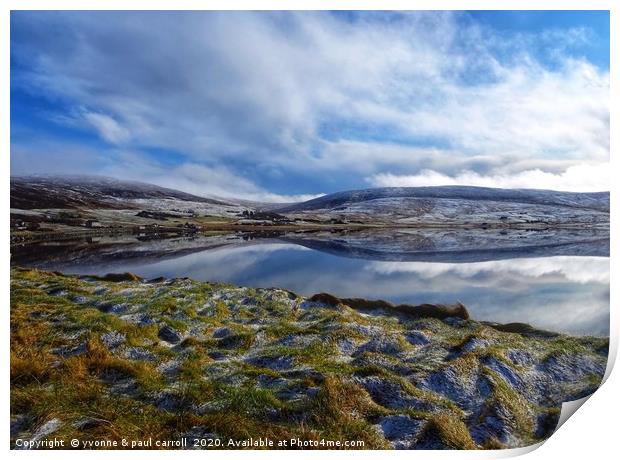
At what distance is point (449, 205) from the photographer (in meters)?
9.16

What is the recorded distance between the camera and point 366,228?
11.7m

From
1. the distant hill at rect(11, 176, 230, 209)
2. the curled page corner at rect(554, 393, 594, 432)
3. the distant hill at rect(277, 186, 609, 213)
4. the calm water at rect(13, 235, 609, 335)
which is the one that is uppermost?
the distant hill at rect(277, 186, 609, 213)

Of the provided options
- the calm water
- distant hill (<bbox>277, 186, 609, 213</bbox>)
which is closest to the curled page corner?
the calm water

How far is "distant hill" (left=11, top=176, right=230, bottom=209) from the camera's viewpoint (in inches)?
287

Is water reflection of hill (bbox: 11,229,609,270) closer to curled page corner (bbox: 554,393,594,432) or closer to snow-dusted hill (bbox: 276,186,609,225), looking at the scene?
snow-dusted hill (bbox: 276,186,609,225)

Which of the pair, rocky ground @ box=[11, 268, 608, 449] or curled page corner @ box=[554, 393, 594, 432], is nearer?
rocky ground @ box=[11, 268, 608, 449]

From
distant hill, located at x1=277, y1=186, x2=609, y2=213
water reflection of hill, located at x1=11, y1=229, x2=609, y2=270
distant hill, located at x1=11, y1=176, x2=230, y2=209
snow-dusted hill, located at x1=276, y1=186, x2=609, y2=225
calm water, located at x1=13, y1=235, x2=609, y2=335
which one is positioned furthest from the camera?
water reflection of hill, located at x1=11, y1=229, x2=609, y2=270

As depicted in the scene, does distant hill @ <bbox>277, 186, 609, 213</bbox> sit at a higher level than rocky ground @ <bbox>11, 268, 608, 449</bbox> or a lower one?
higher

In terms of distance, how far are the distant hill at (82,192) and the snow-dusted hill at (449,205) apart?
3040 mm

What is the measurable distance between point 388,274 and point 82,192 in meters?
7.80

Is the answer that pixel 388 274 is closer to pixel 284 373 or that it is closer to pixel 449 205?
pixel 449 205

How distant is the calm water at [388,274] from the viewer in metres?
7.61

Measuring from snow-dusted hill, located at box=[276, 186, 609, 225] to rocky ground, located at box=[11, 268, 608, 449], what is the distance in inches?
100
